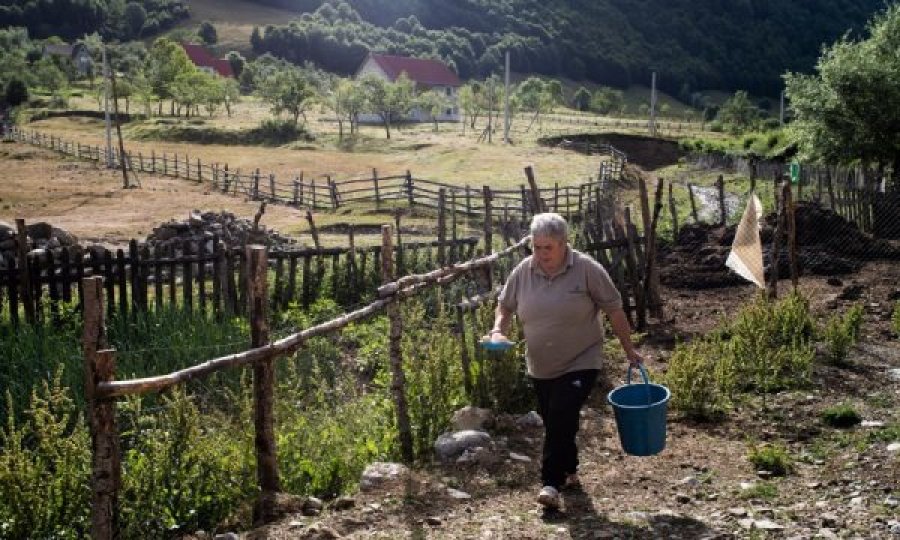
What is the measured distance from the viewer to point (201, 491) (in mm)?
5094

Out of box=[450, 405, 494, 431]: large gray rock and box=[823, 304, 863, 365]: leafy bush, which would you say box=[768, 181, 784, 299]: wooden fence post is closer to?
box=[823, 304, 863, 365]: leafy bush

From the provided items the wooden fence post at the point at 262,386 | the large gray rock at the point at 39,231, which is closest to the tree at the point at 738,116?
the large gray rock at the point at 39,231

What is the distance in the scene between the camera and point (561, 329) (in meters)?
5.19

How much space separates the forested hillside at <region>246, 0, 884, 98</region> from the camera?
115 metres

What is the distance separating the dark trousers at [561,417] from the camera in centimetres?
521

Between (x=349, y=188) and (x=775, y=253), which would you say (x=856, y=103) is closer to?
(x=775, y=253)

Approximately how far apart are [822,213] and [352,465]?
42.8ft

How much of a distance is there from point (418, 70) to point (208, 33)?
42962 mm

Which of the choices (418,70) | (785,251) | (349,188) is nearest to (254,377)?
(785,251)

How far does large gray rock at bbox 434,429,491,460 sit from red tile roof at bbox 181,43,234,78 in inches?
3700

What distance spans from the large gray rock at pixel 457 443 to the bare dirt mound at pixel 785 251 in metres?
8.44

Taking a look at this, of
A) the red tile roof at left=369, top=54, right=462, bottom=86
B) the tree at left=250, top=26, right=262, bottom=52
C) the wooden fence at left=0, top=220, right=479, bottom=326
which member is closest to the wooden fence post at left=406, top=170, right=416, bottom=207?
the wooden fence at left=0, top=220, right=479, bottom=326

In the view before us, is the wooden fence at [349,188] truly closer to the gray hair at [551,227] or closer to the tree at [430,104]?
the gray hair at [551,227]

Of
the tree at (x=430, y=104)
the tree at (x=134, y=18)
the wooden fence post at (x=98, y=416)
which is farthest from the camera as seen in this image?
the tree at (x=134, y=18)
